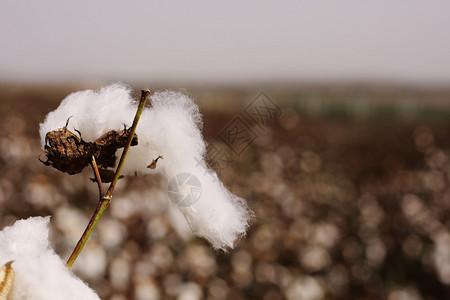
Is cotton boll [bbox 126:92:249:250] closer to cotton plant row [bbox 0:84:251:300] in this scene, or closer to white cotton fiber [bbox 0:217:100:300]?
cotton plant row [bbox 0:84:251:300]

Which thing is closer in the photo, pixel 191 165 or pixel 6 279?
pixel 6 279

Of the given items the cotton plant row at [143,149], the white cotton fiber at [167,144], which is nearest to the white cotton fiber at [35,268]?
the cotton plant row at [143,149]

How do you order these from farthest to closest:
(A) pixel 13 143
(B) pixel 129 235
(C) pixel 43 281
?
(A) pixel 13 143, (B) pixel 129 235, (C) pixel 43 281

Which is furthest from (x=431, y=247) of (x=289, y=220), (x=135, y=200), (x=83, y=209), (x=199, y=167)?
(x=199, y=167)

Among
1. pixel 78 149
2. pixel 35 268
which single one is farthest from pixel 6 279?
pixel 78 149

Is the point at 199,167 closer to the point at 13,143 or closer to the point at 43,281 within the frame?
the point at 43,281

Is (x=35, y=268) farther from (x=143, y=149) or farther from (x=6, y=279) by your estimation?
(x=143, y=149)
